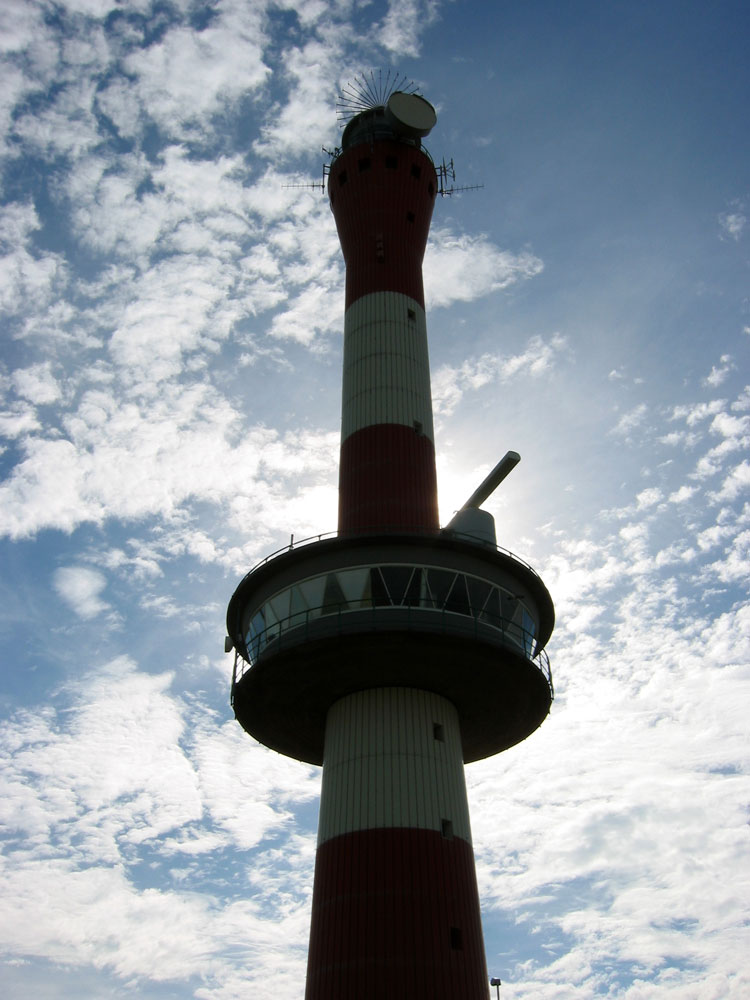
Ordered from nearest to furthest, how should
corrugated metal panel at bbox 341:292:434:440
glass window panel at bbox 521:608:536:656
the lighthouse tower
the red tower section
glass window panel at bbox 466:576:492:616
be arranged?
the lighthouse tower, glass window panel at bbox 466:576:492:616, glass window panel at bbox 521:608:536:656, the red tower section, corrugated metal panel at bbox 341:292:434:440

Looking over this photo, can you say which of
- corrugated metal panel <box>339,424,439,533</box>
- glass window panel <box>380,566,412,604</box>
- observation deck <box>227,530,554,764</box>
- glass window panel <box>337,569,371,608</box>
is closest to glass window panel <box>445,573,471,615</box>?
observation deck <box>227,530,554,764</box>

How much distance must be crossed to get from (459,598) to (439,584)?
719 millimetres

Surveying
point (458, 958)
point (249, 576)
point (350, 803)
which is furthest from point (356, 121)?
point (458, 958)

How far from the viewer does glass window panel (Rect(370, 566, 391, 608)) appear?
84.1ft

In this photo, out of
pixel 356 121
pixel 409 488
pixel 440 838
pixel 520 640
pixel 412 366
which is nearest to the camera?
pixel 440 838

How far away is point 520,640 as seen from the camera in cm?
2719

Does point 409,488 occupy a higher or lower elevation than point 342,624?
higher

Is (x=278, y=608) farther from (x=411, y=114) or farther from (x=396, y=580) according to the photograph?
(x=411, y=114)

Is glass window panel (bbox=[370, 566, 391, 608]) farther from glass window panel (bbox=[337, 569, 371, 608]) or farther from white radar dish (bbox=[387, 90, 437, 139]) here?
white radar dish (bbox=[387, 90, 437, 139])

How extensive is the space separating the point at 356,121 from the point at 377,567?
2448cm

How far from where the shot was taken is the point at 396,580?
85.1ft

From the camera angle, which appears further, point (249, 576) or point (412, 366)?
point (412, 366)

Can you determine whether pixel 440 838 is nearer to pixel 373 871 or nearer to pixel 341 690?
pixel 373 871

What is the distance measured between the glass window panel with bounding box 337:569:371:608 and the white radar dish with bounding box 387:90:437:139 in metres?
22.1
